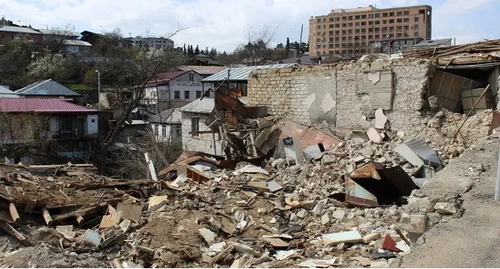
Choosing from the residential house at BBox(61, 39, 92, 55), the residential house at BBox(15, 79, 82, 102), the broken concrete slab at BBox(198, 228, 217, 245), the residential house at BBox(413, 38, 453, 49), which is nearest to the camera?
the broken concrete slab at BBox(198, 228, 217, 245)

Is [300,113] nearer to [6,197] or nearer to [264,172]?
[264,172]

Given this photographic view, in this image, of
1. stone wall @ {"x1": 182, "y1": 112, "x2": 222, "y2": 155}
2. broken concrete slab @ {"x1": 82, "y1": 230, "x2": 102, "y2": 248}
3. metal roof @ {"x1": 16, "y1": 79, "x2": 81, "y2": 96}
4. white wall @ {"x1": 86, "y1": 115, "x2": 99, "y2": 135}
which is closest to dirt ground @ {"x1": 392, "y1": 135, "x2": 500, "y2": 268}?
broken concrete slab @ {"x1": 82, "y1": 230, "x2": 102, "y2": 248}

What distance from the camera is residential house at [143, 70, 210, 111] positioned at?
37.2 metres

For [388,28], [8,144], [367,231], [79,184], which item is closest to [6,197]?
[79,184]

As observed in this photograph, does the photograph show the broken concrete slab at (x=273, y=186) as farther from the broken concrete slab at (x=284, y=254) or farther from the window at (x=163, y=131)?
the window at (x=163, y=131)

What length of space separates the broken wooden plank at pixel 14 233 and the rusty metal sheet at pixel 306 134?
7539 millimetres

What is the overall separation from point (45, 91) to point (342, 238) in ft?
107

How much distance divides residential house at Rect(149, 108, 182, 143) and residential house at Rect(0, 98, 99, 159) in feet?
12.3

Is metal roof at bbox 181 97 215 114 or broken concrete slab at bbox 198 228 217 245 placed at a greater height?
metal roof at bbox 181 97 215 114

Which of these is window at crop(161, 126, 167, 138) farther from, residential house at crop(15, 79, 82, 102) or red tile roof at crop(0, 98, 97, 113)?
residential house at crop(15, 79, 82, 102)

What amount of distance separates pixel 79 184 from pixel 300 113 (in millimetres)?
6883

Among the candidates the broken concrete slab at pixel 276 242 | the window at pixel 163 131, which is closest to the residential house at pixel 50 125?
the window at pixel 163 131

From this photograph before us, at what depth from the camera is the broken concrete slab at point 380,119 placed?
36.0 ft

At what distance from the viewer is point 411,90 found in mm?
10445
